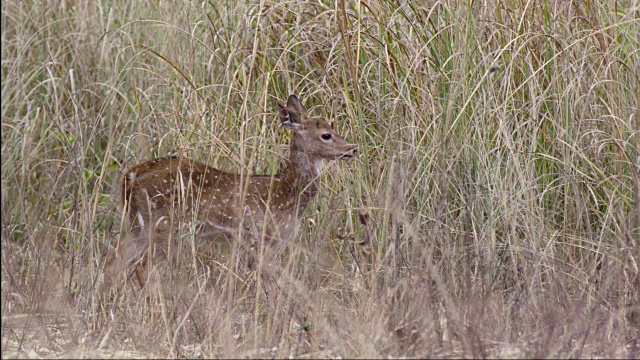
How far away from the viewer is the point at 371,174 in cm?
606

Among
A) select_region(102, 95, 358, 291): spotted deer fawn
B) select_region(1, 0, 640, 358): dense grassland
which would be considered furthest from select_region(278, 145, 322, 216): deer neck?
select_region(1, 0, 640, 358): dense grassland

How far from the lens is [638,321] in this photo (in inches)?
181

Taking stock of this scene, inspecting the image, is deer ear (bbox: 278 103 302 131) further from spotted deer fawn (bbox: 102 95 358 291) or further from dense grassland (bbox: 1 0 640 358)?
dense grassland (bbox: 1 0 640 358)

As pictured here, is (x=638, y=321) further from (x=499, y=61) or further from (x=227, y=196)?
(x=227, y=196)

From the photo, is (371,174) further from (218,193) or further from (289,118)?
(218,193)

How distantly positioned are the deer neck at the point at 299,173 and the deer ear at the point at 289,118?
25 centimetres

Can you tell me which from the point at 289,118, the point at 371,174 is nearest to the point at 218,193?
the point at 289,118

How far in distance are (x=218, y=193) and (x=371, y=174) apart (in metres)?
0.93

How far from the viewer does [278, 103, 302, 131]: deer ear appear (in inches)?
243

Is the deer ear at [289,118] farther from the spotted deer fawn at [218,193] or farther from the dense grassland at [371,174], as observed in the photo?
the dense grassland at [371,174]

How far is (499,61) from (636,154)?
974mm

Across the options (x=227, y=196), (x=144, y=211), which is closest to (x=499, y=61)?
(x=227, y=196)

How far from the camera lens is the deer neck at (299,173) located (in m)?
6.40

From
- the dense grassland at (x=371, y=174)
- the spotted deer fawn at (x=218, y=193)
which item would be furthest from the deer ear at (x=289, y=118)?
the dense grassland at (x=371, y=174)
